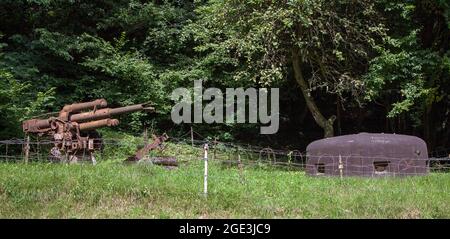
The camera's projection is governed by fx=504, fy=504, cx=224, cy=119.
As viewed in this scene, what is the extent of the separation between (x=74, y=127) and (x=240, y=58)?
798 cm

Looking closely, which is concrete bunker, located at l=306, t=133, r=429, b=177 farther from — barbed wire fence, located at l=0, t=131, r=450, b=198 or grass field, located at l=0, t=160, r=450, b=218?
grass field, located at l=0, t=160, r=450, b=218

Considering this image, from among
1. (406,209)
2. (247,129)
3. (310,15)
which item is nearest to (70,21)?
(247,129)

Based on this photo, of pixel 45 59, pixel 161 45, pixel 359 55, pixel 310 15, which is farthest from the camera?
pixel 161 45

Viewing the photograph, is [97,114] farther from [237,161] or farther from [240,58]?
[240,58]

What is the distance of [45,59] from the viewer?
19.0 m

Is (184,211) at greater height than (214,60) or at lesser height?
lesser

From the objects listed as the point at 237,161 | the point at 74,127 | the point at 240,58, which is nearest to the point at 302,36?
the point at 240,58

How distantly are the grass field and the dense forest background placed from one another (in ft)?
21.2

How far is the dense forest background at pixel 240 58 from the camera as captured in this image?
16094mm

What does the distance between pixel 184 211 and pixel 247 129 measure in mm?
12163

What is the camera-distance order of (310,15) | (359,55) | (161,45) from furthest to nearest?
(161,45)
(359,55)
(310,15)

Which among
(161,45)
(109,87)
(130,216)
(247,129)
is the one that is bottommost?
(130,216)

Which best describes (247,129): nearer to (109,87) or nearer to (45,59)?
(109,87)

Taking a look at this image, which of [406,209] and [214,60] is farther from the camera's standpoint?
[214,60]
